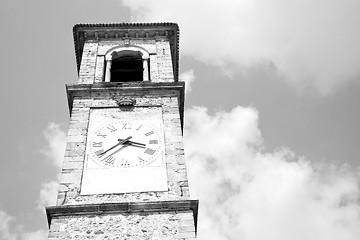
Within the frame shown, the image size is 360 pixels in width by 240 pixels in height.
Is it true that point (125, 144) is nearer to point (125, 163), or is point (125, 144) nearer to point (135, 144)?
point (135, 144)

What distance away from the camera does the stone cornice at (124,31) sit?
20.1 m

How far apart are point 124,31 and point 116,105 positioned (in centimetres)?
519

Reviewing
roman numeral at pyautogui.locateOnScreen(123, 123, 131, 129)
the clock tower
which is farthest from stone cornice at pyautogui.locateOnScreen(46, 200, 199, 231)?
roman numeral at pyautogui.locateOnScreen(123, 123, 131, 129)

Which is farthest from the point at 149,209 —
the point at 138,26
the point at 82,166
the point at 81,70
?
the point at 138,26

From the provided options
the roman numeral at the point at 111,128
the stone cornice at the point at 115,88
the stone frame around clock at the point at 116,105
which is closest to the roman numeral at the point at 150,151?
the stone frame around clock at the point at 116,105

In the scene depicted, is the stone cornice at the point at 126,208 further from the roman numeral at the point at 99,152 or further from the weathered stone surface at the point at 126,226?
the roman numeral at the point at 99,152

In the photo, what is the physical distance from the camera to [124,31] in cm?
2020

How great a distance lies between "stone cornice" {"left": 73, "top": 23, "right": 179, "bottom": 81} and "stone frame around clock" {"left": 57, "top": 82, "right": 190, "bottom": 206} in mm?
4063

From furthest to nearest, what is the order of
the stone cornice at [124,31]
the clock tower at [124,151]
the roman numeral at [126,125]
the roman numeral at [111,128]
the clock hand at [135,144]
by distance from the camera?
the stone cornice at [124,31], the roman numeral at [126,125], the roman numeral at [111,128], the clock hand at [135,144], the clock tower at [124,151]

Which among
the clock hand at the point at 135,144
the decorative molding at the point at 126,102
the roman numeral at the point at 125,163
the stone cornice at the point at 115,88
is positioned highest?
the stone cornice at the point at 115,88

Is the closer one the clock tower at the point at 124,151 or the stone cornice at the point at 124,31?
the clock tower at the point at 124,151

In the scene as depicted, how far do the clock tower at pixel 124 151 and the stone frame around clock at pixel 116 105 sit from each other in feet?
0.07

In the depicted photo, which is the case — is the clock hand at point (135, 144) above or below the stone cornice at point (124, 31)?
below

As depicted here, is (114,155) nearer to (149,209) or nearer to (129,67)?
(149,209)
